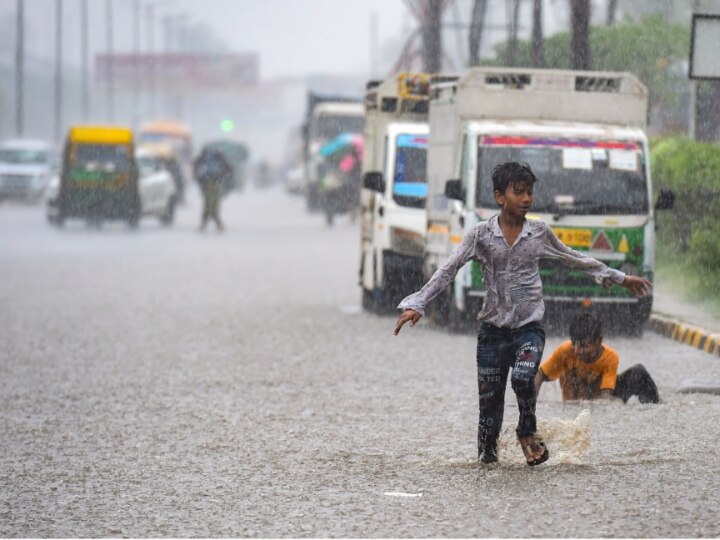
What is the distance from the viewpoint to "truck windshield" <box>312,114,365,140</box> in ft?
167

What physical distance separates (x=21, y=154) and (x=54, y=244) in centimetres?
2255

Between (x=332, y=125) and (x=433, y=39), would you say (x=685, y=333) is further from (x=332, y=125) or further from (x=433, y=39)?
(x=332, y=125)

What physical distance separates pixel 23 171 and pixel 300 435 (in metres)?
45.5

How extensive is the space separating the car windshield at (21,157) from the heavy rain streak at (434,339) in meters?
20.1

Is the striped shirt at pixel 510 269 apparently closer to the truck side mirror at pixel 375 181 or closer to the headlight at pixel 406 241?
the headlight at pixel 406 241

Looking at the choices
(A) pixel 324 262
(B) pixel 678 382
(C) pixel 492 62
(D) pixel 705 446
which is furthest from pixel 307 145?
(D) pixel 705 446

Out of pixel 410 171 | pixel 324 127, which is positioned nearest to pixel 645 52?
pixel 410 171

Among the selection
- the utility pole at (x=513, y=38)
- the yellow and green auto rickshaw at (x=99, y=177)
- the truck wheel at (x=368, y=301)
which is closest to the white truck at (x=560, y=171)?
the truck wheel at (x=368, y=301)

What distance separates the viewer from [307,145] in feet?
174

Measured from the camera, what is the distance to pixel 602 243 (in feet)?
50.4

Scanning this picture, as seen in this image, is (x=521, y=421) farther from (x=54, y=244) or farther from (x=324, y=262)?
(x=54, y=244)

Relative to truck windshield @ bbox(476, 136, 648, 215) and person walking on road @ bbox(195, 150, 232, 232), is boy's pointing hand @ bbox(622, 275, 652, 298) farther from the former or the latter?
person walking on road @ bbox(195, 150, 232, 232)

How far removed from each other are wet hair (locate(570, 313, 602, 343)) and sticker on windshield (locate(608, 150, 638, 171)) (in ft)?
20.0

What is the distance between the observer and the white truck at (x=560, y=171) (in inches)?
607
